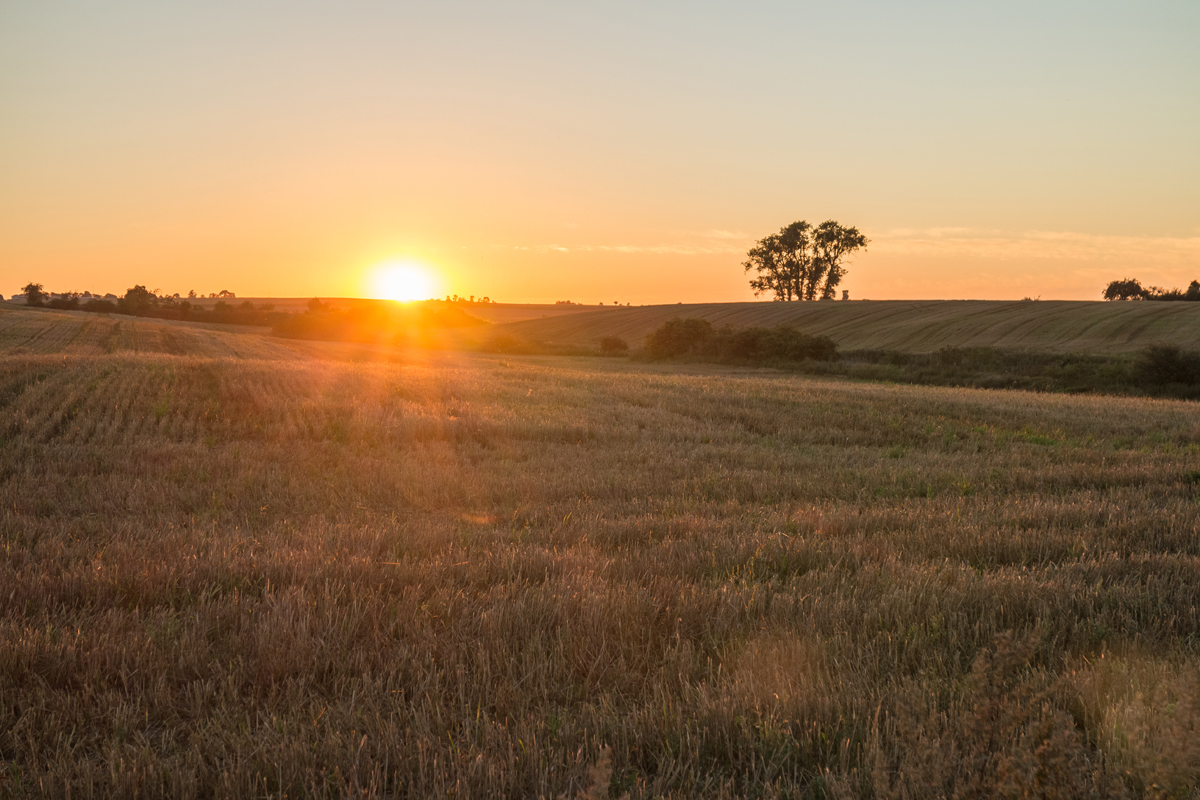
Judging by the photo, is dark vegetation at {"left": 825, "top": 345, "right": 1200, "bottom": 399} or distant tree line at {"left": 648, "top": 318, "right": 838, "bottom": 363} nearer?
dark vegetation at {"left": 825, "top": 345, "right": 1200, "bottom": 399}

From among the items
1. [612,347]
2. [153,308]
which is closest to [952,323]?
[612,347]

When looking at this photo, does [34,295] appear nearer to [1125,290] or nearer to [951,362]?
[951,362]

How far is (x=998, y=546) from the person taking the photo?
18.4 feet

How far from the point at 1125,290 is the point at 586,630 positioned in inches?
5191

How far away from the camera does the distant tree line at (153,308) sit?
83.0 metres

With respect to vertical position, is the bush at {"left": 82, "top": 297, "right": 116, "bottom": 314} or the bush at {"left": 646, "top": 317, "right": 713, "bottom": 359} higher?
the bush at {"left": 82, "top": 297, "right": 116, "bottom": 314}

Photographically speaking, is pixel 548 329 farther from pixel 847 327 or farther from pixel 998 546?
pixel 998 546

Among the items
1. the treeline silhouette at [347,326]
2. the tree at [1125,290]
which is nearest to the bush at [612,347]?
the treeline silhouette at [347,326]

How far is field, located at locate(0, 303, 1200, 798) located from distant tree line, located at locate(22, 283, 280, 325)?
82.6 m

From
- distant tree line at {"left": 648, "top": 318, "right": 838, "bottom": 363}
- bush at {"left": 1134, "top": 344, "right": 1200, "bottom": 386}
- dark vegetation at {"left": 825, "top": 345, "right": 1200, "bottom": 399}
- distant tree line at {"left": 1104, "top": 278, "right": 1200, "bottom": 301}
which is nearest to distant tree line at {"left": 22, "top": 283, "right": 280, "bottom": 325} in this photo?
distant tree line at {"left": 648, "top": 318, "right": 838, "bottom": 363}

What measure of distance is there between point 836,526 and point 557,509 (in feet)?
9.10

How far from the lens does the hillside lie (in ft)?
178

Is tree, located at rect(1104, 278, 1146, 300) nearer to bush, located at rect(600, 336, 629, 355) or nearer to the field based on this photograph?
bush, located at rect(600, 336, 629, 355)

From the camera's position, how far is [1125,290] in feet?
350
